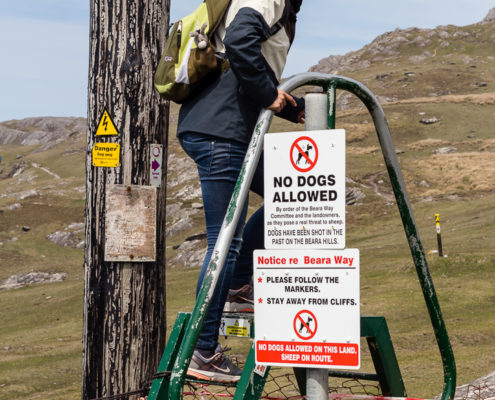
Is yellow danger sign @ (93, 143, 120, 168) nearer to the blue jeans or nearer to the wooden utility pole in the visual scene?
the wooden utility pole

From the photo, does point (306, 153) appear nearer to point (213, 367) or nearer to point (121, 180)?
point (213, 367)

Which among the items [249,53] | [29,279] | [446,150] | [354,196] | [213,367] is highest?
[446,150]

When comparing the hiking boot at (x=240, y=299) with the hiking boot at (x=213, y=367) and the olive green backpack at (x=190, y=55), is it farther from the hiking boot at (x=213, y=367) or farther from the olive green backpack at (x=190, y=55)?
the olive green backpack at (x=190, y=55)

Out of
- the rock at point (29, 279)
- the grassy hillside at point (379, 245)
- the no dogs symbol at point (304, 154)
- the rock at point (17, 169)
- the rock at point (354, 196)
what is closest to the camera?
the no dogs symbol at point (304, 154)

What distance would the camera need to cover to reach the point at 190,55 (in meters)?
3.39

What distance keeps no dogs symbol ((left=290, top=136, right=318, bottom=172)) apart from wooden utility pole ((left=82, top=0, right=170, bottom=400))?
1725 millimetres

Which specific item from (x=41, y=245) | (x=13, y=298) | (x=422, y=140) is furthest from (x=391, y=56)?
(x=13, y=298)

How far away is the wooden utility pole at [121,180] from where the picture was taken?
13.1ft

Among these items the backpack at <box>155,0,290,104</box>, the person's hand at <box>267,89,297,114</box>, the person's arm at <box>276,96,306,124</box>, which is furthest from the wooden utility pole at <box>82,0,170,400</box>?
the person's hand at <box>267,89,297,114</box>

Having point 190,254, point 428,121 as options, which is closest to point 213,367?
point 190,254

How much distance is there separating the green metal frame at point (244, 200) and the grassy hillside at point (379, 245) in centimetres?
413

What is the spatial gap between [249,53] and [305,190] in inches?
32.5

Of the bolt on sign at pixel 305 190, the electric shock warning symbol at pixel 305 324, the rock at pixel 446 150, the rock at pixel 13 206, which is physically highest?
the rock at pixel 446 150

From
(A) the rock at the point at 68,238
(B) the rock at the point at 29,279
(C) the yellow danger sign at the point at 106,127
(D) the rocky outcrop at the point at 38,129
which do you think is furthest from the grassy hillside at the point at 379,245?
(D) the rocky outcrop at the point at 38,129
